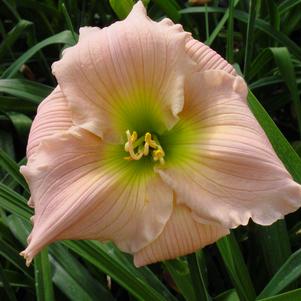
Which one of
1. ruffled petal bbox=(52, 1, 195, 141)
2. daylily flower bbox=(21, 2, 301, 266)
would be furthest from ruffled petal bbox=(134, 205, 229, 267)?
ruffled petal bbox=(52, 1, 195, 141)

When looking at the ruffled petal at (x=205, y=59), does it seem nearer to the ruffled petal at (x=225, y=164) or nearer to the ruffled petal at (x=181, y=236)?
the ruffled petal at (x=225, y=164)

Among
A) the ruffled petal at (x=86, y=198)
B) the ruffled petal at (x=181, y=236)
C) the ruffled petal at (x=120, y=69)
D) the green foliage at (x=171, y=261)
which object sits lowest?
the green foliage at (x=171, y=261)

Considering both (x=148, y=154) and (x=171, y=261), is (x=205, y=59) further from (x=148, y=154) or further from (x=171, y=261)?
(x=171, y=261)

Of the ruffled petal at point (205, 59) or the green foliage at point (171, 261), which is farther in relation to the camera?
the green foliage at point (171, 261)

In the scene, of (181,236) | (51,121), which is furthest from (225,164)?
(51,121)

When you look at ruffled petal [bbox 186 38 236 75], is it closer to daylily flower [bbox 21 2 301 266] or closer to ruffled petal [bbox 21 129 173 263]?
daylily flower [bbox 21 2 301 266]

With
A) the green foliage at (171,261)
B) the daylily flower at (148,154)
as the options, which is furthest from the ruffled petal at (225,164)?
the green foliage at (171,261)
